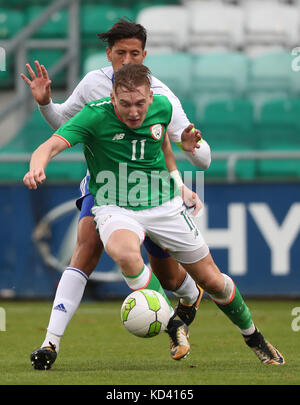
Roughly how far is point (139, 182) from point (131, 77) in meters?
0.61

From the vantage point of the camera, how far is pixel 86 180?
546 centimetres

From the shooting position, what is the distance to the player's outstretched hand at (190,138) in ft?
16.7

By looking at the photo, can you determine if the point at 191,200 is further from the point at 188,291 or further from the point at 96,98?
the point at 96,98

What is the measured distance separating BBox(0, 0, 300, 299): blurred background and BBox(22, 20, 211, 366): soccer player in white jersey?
343 centimetres

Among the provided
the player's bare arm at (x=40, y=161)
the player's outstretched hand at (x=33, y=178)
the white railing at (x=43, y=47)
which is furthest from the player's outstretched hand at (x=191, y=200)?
the white railing at (x=43, y=47)

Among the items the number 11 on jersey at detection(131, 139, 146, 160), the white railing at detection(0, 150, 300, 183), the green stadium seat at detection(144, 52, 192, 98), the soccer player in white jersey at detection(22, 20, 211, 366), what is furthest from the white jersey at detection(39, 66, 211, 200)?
the green stadium seat at detection(144, 52, 192, 98)

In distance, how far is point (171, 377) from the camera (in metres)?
4.47

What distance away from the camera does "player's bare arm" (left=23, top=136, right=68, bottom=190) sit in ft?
14.3

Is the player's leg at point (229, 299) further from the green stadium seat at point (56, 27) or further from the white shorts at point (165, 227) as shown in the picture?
the green stadium seat at point (56, 27)

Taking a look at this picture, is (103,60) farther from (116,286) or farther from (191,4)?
(116,286)

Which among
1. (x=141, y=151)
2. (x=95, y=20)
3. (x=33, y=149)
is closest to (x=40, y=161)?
(x=141, y=151)

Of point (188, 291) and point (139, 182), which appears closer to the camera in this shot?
point (139, 182)

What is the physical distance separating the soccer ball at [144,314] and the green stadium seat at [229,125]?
19.6 feet

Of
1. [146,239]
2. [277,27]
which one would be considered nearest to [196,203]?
[146,239]
